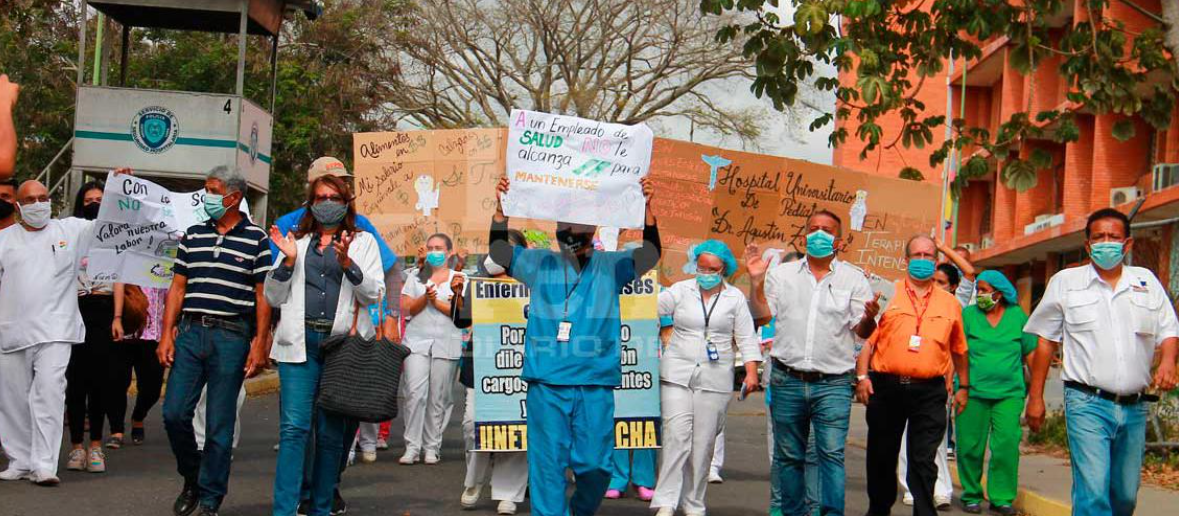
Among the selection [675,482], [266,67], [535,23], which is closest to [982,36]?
[675,482]

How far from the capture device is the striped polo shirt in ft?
26.3

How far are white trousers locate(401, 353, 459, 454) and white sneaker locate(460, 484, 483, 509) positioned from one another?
227 cm

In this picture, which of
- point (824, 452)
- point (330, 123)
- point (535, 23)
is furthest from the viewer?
point (535, 23)

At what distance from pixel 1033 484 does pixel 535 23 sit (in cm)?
2428

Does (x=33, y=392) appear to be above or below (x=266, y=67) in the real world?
below

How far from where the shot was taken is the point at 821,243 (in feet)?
27.5

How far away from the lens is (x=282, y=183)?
28.6m

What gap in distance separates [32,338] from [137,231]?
1014 mm

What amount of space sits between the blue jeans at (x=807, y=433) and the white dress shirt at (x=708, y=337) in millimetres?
1179

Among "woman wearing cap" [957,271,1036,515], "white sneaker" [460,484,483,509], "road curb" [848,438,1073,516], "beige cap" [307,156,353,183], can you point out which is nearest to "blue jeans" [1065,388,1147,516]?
"road curb" [848,438,1073,516]

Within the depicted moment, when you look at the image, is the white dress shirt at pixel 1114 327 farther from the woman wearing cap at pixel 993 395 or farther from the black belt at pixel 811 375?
the woman wearing cap at pixel 993 395

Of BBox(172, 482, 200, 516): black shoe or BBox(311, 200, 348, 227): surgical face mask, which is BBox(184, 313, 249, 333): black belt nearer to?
BBox(311, 200, 348, 227): surgical face mask

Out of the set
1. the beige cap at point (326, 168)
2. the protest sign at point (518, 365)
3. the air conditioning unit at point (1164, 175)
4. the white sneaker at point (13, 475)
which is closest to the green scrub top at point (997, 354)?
the protest sign at point (518, 365)

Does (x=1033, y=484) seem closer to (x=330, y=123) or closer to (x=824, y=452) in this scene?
(x=824, y=452)
